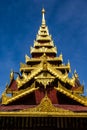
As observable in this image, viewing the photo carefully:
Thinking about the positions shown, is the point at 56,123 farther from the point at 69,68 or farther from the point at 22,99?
the point at 69,68

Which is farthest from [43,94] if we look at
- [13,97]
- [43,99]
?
[43,99]

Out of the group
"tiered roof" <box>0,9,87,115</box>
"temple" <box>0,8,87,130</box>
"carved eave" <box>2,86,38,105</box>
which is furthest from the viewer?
"carved eave" <box>2,86,38,105</box>

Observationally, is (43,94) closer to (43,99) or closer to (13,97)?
(13,97)

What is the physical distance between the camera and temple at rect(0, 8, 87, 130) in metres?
11.4

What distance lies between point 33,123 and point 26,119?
1.17ft

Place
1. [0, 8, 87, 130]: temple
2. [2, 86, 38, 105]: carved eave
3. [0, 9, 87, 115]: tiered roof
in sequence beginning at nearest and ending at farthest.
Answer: [0, 8, 87, 130]: temple, [0, 9, 87, 115]: tiered roof, [2, 86, 38, 105]: carved eave

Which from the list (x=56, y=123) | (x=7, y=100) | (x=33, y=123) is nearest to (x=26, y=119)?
(x=33, y=123)

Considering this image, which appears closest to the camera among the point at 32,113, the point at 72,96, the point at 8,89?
the point at 32,113

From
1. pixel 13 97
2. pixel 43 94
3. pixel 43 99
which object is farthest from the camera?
pixel 43 94

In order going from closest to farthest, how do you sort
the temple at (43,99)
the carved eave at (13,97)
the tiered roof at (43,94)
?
the temple at (43,99) → the tiered roof at (43,94) → the carved eave at (13,97)

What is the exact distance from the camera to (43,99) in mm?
12078

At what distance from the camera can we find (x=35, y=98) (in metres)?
14.5

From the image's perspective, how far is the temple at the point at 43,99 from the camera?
11.4 m

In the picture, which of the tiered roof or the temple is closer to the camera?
the temple
